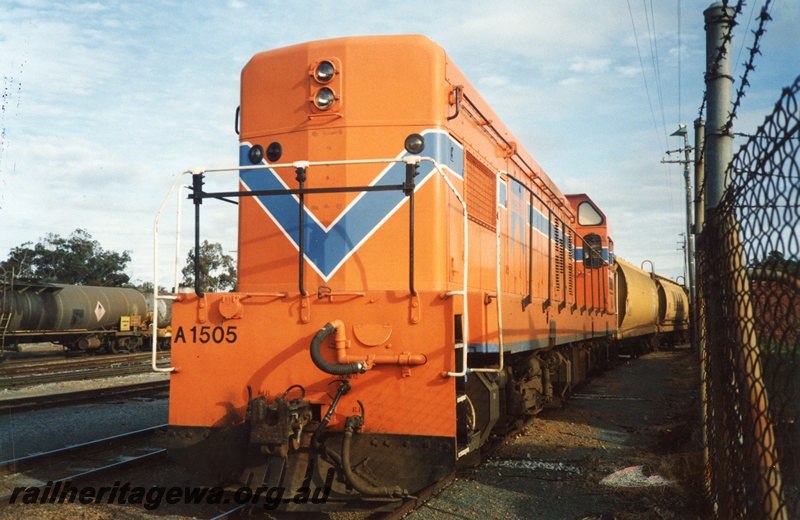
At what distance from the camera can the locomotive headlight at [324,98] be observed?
5.45 metres

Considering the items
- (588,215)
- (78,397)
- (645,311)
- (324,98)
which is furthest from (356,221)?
(645,311)

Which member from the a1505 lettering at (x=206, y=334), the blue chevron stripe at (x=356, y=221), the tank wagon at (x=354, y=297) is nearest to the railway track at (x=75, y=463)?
the a1505 lettering at (x=206, y=334)

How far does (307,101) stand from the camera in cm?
552

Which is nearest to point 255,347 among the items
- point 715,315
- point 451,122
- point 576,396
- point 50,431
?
point 451,122

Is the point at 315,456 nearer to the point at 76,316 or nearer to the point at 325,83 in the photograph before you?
the point at 325,83

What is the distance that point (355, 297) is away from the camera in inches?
181

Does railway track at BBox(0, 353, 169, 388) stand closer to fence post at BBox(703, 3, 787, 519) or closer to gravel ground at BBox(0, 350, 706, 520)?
gravel ground at BBox(0, 350, 706, 520)

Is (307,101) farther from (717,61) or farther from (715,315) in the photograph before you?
(715,315)

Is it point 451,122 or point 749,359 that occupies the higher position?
point 451,122

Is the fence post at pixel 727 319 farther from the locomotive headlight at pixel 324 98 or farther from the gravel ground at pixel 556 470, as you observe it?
the locomotive headlight at pixel 324 98

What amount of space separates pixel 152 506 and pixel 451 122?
3856 millimetres

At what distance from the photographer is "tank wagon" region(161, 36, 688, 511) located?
440 centimetres

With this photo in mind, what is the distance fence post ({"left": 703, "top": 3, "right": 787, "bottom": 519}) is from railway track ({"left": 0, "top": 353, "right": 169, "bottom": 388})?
42.3 feet

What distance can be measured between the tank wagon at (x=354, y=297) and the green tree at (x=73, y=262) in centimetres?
4174
